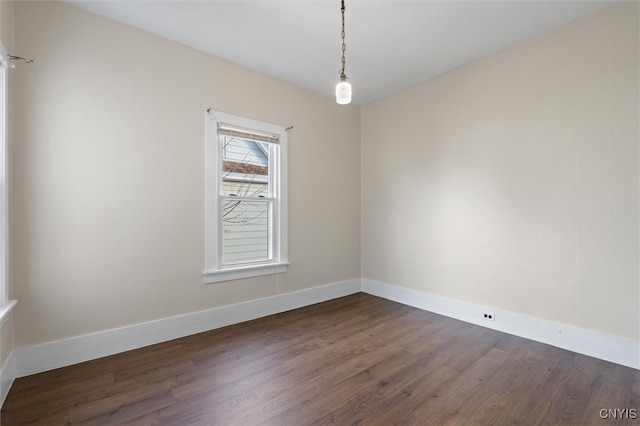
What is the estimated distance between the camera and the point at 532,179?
2.78 meters

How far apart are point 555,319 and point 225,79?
160 inches

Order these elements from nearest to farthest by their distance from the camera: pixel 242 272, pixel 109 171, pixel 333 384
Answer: pixel 333 384, pixel 109 171, pixel 242 272

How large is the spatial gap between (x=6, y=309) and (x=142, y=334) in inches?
38.3

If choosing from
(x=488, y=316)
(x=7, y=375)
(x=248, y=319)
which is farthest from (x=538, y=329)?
(x=7, y=375)

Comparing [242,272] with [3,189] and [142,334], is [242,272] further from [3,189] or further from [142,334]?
[3,189]

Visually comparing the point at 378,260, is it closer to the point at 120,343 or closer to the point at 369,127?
the point at 369,127

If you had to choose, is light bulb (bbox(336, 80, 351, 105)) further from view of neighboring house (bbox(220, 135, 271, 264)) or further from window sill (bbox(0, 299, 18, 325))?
window sill (bbox(0, 299, 18, 325))

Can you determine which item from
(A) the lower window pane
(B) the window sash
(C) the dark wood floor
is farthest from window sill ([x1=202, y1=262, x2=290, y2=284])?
(B) the window sash

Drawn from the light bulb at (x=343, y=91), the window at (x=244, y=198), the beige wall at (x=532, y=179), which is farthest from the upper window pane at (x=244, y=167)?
the beige wall at (x=532, y=179)

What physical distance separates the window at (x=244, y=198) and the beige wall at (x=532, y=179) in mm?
1663

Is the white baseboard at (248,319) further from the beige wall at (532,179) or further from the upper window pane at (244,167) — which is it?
the upper window pane at (244,167)

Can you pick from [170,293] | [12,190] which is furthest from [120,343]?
[12,190]

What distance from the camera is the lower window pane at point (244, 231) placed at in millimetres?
3186

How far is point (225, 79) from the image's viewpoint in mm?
3127
